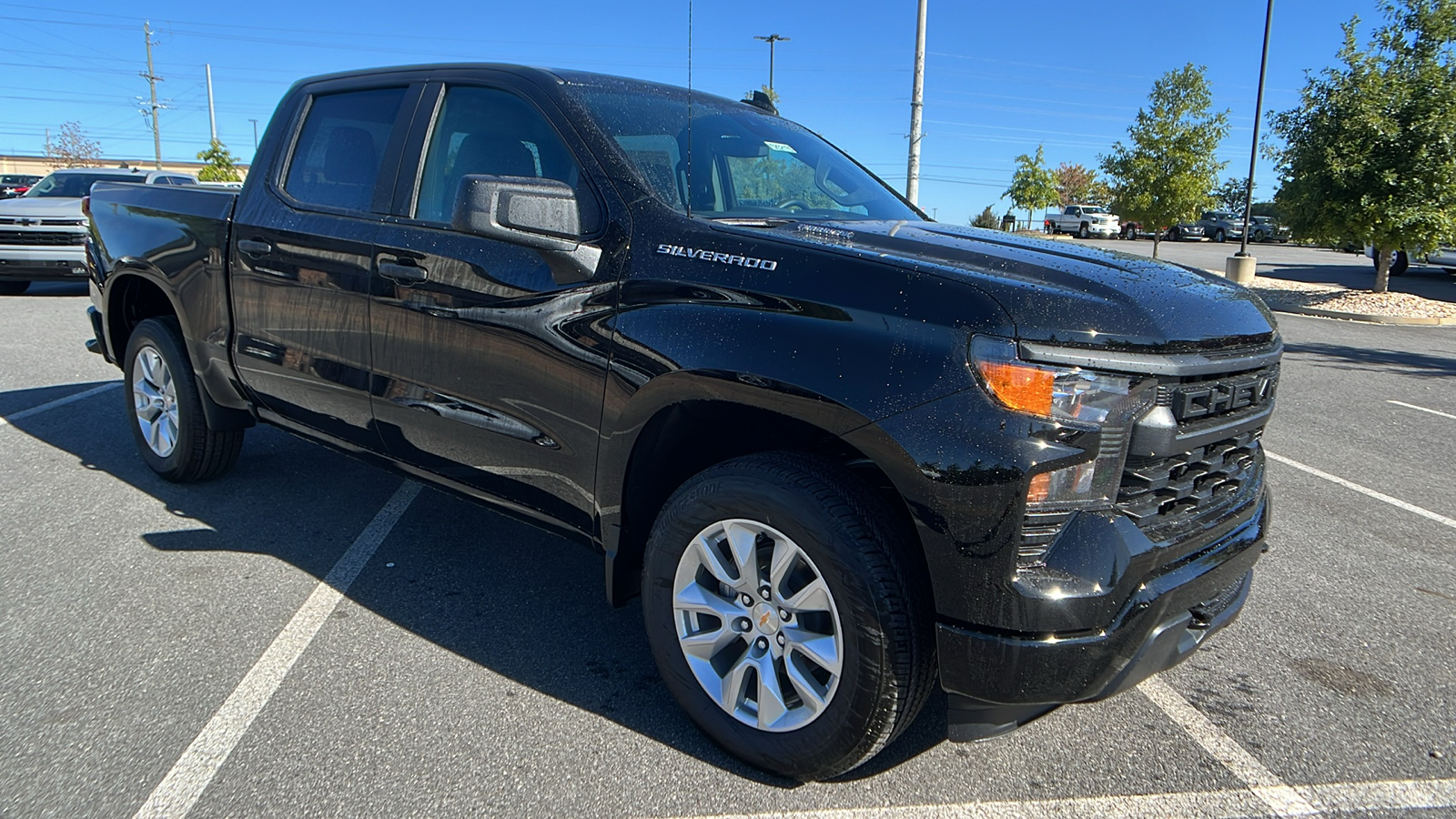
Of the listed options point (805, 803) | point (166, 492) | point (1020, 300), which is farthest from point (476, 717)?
point (166, 492)

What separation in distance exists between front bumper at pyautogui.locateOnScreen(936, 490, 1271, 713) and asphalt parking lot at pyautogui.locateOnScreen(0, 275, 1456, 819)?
46 centimetres

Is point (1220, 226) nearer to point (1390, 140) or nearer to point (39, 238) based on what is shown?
point (1390, 140)

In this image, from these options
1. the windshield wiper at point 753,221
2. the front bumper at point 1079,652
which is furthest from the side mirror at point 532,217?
the front bumper at point 1079,652

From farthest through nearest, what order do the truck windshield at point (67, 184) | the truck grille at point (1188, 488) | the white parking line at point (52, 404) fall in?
1. the truck windshield at point (67, 184)
2. the white parking line at point (52, 404)
3. the truck grille at point (1188, 488)

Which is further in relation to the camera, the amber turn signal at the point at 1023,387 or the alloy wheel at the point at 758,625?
the alloy wheel at the point at 758,625

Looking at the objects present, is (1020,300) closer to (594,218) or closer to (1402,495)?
(594,218)

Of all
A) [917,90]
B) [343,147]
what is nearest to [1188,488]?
[343,147]

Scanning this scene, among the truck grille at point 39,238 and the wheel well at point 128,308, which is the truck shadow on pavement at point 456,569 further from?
the truck grille at point 39,238

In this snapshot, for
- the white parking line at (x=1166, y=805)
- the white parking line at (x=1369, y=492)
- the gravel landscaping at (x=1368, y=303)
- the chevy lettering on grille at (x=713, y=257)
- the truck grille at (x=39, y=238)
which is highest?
the chevy lettering on grille at (x=713, y=257)

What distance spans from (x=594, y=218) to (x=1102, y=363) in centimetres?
152

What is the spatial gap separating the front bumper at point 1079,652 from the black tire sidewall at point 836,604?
0.66 feet

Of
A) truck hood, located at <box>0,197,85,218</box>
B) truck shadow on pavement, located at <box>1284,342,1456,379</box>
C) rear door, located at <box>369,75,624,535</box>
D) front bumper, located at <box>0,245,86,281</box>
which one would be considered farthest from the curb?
truck hood, located at <box>0,197,85,218</box>

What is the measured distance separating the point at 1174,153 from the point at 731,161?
2771 cm

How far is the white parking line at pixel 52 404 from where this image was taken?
6135mm
